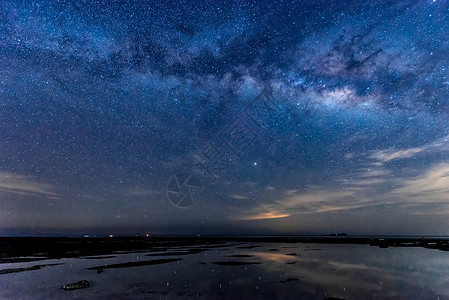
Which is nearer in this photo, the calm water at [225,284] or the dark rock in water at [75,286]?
the calm water at [225,284]

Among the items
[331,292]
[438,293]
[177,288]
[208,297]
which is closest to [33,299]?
[177,288]

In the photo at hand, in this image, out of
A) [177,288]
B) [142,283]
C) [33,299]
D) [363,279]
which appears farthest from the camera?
[363,279]

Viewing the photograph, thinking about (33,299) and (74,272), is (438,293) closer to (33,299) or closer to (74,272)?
(33,299)

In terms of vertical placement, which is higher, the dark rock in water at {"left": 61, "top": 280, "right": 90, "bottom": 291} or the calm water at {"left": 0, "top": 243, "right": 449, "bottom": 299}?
the dark rock in water at {"left": 61, "top": 280, "right": 90, "bottom": 291}

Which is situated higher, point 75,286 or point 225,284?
point 75,286

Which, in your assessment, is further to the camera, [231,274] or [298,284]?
[231,274]

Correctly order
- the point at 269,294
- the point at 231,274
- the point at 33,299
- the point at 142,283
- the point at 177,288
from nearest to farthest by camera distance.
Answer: the point at 33,299, the point at 269,294, the point at 177,288, the point at 142,283, the point at 231,274

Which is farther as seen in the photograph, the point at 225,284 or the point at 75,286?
the point at 225,284

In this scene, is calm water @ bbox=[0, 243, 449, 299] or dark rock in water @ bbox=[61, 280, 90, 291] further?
dark rock in water @ bbox=[61, 280, 90, 291]

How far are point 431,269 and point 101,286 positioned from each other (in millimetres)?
37024

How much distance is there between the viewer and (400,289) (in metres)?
20.0

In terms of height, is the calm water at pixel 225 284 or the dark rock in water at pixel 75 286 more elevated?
the dark rock in water at pixel 75 286

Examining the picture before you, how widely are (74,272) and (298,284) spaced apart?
76.2 ft

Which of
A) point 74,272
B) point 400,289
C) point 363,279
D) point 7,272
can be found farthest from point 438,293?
point 7,272
